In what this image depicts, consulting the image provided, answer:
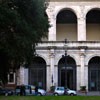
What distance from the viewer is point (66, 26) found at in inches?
3164

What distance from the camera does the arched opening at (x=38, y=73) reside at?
77.5m

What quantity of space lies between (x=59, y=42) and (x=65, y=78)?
5.76 m

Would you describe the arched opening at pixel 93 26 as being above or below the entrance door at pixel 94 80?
above

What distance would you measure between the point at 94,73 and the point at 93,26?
816cm

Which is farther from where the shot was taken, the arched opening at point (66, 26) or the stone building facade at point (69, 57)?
the arched opening at point (66, 26)

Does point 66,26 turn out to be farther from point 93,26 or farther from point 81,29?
point 81,29

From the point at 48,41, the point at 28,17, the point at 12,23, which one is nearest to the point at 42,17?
the point at 28,17

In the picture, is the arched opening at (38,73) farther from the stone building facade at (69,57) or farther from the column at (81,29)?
the column at (81,29)

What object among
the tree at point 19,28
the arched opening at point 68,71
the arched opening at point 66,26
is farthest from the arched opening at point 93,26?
the tree at point 19,28

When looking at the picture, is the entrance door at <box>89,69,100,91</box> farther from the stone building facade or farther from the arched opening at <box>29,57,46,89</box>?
the arched opening at <box>29,57,46,89</box>

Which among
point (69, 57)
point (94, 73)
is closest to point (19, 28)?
point (69, 57)

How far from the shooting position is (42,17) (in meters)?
40.8

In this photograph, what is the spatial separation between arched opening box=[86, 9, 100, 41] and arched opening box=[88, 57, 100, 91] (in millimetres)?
4159

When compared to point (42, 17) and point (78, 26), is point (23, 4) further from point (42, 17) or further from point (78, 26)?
point (78, 26)
